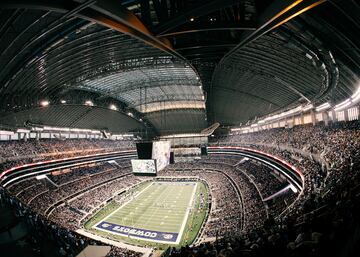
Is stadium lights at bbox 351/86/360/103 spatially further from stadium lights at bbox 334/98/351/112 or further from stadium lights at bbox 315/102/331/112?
stadium lights at bbox 315/102/331/112

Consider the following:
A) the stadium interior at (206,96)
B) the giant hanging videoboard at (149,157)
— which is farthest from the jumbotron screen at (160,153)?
the stadium interior at (206,96)

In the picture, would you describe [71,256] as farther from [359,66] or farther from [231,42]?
[359,66]

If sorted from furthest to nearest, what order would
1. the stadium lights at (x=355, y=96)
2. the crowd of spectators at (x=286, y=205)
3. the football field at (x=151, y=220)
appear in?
the football field at (x=151, y=220)
the stadium lights at (x=355, y=96)
the crowd of spectators at (x=286, y=205)

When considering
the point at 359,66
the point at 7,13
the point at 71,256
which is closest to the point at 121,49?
the point at 7,13

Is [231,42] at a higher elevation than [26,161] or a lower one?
higher

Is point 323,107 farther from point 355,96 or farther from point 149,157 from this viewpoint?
point 149,157

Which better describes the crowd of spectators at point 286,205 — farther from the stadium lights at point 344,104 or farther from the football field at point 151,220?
the football field at point 151,220

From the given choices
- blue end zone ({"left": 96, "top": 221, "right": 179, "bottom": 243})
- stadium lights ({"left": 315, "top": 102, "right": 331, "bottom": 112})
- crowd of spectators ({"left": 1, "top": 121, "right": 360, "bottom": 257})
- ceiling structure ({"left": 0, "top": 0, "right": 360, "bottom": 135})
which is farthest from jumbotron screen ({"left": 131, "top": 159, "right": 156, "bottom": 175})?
stadium lights ({"left": 315, "top": 102, "right": 331, "bottom": 112})
